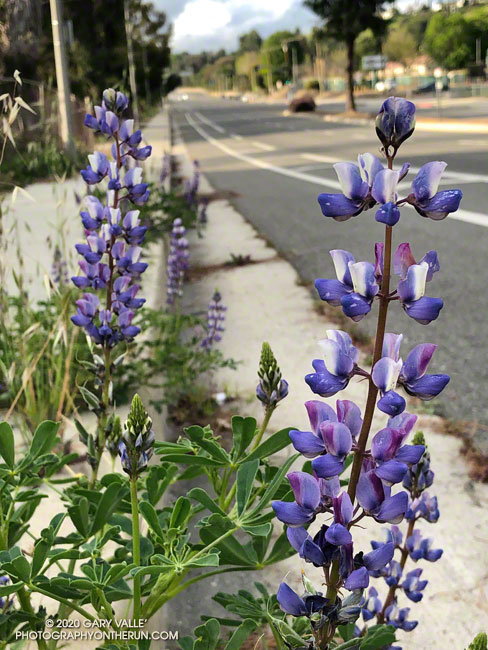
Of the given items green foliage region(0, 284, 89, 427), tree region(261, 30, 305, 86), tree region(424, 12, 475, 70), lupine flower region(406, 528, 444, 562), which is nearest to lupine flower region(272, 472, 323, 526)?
lupine flower region(406, 528, 444, 562)

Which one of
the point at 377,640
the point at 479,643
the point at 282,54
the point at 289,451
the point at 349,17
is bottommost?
the point at 289,451

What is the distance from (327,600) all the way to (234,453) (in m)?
0.67

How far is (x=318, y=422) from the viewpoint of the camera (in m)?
1.07

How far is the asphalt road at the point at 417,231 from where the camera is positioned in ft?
15.5

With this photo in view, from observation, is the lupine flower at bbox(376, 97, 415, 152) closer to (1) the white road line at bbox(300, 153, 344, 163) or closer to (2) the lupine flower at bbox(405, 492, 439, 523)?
(2) the lupine flower at bbox(405, 492, 439, 523)

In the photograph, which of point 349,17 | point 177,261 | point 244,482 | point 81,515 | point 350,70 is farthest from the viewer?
point 350,70

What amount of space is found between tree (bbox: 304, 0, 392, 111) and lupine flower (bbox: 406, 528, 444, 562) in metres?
40.9

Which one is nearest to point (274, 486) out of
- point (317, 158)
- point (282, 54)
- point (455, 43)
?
point (317, 158)

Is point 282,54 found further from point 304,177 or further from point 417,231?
point 417,231

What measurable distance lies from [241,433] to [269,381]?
0.15 m

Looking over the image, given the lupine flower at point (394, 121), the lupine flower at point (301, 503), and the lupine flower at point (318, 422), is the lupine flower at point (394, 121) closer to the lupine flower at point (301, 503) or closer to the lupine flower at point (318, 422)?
the lupine flower at point (318, 422)

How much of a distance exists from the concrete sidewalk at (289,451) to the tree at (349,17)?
3478cm

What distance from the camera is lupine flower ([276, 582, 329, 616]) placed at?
42.9 inches

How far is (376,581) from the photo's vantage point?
253 cm
